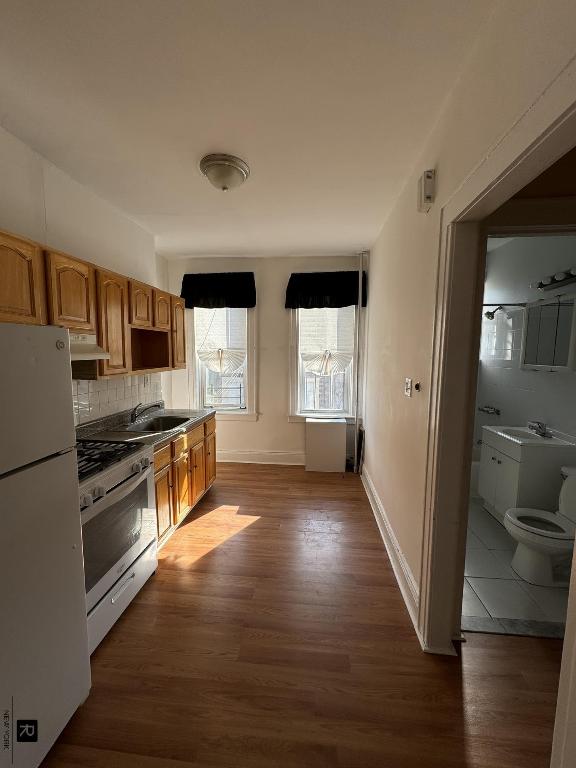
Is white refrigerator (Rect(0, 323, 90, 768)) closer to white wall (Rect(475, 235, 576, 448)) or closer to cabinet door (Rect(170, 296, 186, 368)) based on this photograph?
cabinet door (Rect(170, 296, 186, 368))

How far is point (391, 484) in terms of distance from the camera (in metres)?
2.51

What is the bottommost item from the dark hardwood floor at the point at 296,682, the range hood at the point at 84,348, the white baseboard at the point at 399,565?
the dark hardwood floor at the point at 296,682

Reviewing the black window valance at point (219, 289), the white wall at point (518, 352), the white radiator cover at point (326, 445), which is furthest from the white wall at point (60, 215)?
the white wall at point (518, 352)

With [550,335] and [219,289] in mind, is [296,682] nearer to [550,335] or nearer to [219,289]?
[550,335]

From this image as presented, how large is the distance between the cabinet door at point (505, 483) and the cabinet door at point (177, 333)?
317cm

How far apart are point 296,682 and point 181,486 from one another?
1636mm

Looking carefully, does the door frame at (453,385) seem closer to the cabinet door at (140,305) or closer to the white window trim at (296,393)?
the cabinet door at (140,305)

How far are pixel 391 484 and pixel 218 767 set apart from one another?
182 cm

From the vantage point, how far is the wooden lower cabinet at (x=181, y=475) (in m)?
2.41

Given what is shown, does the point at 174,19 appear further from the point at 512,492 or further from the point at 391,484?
the point at 512,492

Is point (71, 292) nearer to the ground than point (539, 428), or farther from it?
farther from it

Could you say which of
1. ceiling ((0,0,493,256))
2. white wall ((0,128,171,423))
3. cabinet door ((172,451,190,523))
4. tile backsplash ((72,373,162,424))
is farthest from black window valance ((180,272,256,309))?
cabinet door ((172,451,190,523))

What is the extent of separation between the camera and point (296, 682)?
4.89 ft

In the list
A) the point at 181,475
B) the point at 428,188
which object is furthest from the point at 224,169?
the point at 181,475
